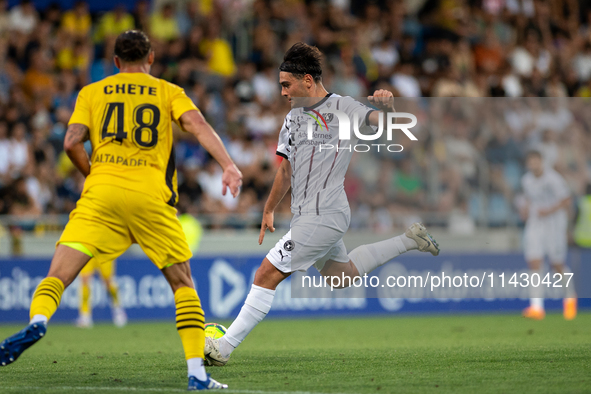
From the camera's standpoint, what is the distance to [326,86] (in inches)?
638

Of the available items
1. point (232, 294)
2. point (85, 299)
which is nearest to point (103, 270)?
point (85, 299)

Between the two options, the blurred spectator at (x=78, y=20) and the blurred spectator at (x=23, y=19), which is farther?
the blurred spectator at (x=78, y=20)

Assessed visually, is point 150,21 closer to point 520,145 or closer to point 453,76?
point 453,76

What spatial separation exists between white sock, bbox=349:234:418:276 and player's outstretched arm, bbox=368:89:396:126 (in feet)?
4.22

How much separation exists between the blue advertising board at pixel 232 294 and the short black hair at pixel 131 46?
27.1ft

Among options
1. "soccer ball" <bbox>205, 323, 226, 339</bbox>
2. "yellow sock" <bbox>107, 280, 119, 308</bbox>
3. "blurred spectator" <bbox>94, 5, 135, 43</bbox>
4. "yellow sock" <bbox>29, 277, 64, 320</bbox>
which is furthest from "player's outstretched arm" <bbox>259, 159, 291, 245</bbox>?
"blurred spectator" <bbox>94, 5, 135, 43</bbox>

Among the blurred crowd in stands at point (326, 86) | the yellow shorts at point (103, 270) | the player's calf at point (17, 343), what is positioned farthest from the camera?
the blurred crowd in stands at point (326, 86)

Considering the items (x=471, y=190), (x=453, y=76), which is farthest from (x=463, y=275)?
(x=453, y=76)

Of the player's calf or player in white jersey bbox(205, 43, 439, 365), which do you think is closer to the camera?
the player's calf

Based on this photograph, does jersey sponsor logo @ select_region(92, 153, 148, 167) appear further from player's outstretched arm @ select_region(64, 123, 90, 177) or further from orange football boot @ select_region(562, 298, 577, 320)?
orange football boot @ select_region(562, 298, 577, 320)

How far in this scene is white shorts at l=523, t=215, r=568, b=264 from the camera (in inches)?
491

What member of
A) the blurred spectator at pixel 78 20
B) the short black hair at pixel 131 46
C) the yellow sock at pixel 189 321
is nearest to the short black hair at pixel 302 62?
the short black hair at pixel 131 46

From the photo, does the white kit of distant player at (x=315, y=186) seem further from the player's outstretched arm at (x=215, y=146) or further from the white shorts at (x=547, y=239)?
the white shorts at (x=547, y=239)

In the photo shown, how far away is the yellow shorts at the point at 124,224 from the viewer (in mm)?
5078
